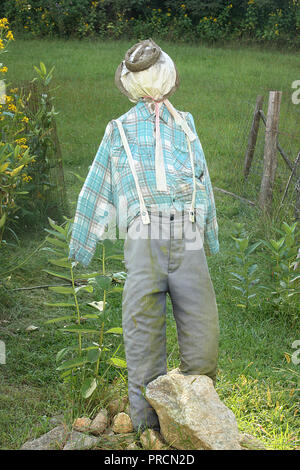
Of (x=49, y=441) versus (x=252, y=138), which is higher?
(x=49, y=441)

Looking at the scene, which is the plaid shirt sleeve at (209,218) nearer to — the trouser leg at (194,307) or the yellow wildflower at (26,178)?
the trouser leg at (194,307)

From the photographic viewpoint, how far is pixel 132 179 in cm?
255

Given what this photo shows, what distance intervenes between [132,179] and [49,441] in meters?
1.19

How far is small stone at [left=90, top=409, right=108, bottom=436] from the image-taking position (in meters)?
2.69

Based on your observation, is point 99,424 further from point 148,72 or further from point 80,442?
point 148,72

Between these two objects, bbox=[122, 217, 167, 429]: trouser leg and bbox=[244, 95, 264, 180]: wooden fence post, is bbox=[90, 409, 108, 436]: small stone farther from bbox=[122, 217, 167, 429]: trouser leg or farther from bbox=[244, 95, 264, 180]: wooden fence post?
bbox=[244, 95, 264, 180]: wooden fence post

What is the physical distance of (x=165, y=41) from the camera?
1532cm

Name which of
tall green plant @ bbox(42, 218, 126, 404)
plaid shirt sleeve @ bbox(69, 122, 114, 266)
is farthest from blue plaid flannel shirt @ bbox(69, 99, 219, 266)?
tall green plant @ bbox(42, 218, 126, 404)

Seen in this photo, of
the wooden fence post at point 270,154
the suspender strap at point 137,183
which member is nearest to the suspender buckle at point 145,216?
the suspender strap at point 137,183

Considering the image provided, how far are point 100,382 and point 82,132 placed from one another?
6.30 m

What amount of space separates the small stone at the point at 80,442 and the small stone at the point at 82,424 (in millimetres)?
59

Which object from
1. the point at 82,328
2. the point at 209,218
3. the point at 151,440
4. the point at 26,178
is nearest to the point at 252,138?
the point at 26,178

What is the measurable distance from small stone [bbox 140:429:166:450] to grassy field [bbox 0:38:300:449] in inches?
14.6

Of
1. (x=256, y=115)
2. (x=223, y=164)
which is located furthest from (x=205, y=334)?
(x=223, y=164)
